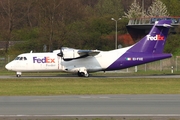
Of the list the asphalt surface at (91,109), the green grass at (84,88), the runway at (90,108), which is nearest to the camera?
the asphalt surface at (91,109)

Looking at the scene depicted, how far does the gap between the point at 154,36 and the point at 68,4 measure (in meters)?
32.3

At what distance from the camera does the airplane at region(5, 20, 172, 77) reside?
140 feet

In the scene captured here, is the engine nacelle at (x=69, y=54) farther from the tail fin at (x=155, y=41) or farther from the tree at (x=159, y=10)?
the tree at (x=159, y=10)

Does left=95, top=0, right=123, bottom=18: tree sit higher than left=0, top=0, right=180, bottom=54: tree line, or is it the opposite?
left=95, top=0, right=123, bottom=18: tree

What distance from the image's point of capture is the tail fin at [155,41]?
43.4 m

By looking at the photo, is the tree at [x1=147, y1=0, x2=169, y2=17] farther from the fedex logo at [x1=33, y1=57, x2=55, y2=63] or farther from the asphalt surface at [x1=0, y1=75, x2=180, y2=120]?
the asphalt surface at [x1=0, y1=75, x2=180, y2=120]

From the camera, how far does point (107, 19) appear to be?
80750 mm

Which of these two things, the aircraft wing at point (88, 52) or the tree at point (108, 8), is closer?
the aircraft wing at point (88, 52)

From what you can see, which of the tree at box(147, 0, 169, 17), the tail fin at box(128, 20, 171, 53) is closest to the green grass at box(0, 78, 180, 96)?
the tail fin at box(128, 20, 171, 53)

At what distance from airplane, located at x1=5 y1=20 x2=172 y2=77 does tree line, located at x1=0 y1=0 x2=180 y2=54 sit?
16.3 metres

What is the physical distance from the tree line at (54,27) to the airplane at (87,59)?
53.6 ft

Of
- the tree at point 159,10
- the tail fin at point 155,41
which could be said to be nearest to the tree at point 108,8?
the tree at point 159,10

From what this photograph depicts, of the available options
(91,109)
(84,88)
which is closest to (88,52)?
(84,88)

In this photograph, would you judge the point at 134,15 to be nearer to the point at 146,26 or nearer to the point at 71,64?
the point at 146,26
